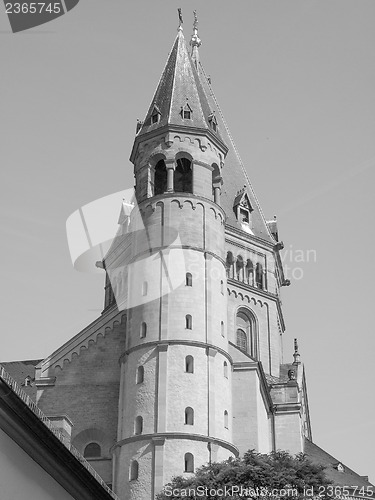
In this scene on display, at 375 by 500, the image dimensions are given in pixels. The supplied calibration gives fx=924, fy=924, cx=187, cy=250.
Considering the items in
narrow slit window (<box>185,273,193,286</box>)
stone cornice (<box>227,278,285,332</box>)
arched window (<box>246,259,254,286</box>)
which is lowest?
narrow slit window (<box>185,273,193,286</box>)

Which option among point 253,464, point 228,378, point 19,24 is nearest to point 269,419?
point 228,378

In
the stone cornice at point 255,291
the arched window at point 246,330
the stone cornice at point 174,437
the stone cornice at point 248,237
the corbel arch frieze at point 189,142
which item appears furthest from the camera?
the stone cornice at point 248,237

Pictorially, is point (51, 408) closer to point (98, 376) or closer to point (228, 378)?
point (98, 376)

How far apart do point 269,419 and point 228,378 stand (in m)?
11.5

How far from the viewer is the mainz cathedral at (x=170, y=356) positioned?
47.4 m

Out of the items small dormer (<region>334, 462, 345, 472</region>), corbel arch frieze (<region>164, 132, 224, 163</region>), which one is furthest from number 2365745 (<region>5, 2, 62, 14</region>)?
small dormer (<region>334, 462, 345, 472</region>)

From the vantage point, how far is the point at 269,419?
61562 millimetres

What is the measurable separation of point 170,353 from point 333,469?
20598 millimetres

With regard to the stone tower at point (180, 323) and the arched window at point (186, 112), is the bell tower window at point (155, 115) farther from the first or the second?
the arched window at point (186, 112)

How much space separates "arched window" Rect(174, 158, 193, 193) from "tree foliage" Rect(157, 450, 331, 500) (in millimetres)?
19009

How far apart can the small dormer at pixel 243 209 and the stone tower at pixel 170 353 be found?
1661 centimetres

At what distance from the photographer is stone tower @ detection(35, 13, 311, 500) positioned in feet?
156

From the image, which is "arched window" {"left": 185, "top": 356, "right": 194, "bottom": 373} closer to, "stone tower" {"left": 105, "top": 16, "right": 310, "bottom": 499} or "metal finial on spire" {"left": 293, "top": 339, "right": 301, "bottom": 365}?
"stone tower" {"left": 105, "top": 16, "right": 310, "bottom": 499}

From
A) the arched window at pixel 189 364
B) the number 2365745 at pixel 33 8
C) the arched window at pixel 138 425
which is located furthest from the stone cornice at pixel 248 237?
the number 2365745 at pixel 33 8
